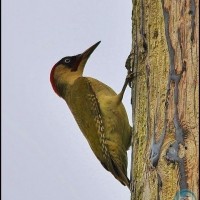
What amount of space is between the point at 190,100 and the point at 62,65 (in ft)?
12.3

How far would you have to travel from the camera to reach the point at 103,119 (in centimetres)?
582

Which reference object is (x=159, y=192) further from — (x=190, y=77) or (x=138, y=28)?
(x=138, y=28)

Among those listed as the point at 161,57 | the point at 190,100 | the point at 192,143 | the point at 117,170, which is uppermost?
the point at 161,57

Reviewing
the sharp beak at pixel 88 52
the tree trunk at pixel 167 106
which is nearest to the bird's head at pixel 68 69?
the sharp beak at pixel 88 52

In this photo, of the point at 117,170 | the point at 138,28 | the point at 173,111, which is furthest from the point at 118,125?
the point at 173,111

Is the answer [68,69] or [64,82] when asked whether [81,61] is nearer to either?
[68,69]

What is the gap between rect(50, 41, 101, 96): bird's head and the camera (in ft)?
22.3

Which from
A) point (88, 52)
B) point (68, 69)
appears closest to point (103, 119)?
point (88, 52)

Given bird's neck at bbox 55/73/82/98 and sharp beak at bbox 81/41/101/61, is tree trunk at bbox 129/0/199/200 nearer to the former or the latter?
sharp beak at bbox 81/41/101/61

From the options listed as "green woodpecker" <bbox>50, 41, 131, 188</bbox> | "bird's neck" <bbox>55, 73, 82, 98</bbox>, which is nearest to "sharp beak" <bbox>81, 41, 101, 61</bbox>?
"green woodpecker" <bbox>50, 41, 131, 188</bbox>

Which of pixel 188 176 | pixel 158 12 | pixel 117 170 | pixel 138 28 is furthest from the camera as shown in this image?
pixel 117 170

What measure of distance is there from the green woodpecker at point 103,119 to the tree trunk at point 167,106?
126 cm

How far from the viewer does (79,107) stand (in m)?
6.17

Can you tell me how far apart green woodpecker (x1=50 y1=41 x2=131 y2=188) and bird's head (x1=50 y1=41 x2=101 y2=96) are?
11 centimetres
